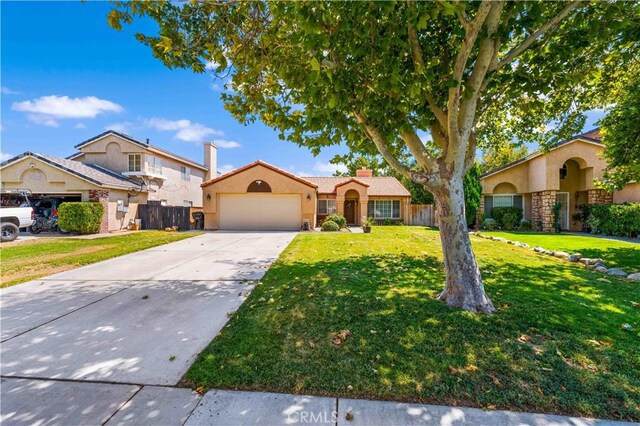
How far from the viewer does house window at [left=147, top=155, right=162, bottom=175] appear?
854 inches

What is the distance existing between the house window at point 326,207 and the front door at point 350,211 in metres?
1.24

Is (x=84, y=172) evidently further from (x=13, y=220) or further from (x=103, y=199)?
(x=13, y=220)

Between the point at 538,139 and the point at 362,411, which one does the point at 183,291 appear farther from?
the point at 538,139


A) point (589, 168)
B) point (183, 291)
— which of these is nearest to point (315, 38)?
point (183, 291)

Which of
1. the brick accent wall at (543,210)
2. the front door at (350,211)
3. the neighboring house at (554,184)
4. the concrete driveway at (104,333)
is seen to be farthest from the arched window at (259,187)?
the brick accent wall at (543,210)

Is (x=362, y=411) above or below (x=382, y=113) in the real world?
below

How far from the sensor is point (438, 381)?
2.80 metres

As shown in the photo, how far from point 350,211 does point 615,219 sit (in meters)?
16.5

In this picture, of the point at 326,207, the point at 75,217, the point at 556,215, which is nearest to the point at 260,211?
the point at 326,207

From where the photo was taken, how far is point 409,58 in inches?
209

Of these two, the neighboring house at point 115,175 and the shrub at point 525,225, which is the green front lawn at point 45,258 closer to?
the neighboring house at point 115,175

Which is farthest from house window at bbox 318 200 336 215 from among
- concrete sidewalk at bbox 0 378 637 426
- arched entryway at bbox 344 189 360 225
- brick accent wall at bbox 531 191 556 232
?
concrete sidewalk at bbox 0 378 637 426

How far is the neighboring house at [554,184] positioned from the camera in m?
17.6

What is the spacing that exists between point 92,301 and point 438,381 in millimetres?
5728
